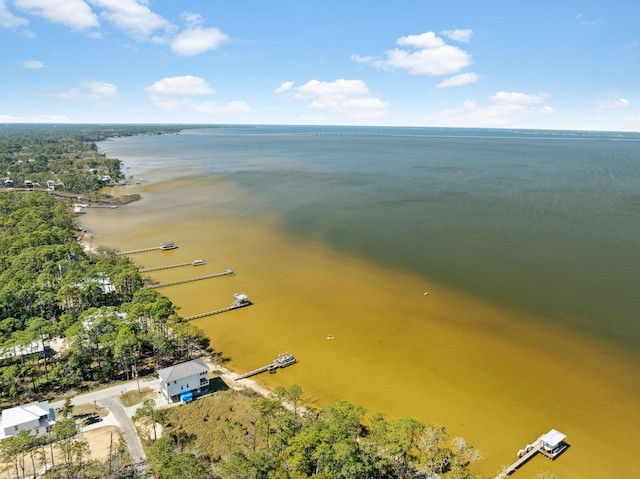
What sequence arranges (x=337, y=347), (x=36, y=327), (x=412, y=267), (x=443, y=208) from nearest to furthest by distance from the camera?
(x=36, y=327) → (x=337, y=347) → (x=412, y=267) → (x=443, y=208)

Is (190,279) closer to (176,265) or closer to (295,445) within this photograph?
(176,265)

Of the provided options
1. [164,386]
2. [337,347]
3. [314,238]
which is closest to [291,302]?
[337,347]

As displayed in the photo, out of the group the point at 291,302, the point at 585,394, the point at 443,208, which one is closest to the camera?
the point at 585,394

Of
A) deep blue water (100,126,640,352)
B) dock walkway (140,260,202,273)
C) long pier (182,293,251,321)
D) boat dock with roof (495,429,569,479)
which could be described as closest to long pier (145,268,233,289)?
dock walkway (140,260,202,273)

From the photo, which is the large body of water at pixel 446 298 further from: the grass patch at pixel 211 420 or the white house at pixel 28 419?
the white house at pixel 28 419

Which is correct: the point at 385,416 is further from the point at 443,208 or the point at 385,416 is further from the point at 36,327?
the point at 443,208

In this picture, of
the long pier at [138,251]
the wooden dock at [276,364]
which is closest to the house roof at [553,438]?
the wooden dock at [276,364]

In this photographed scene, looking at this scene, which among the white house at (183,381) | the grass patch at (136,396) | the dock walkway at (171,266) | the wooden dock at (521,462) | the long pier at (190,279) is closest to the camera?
the wooden dock at (521,462)
